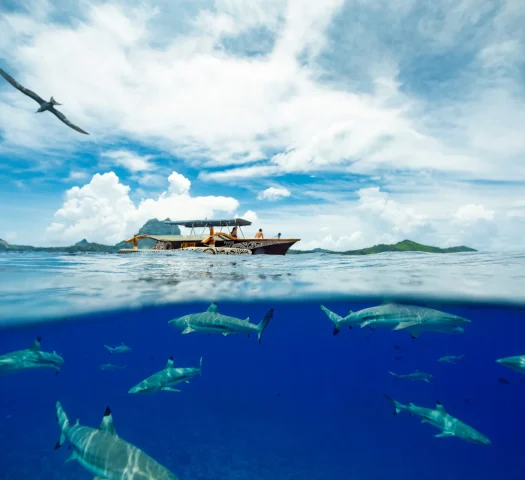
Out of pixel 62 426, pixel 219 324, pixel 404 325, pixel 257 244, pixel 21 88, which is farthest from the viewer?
pixel 257 244

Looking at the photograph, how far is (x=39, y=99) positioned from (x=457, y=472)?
20.3 metres

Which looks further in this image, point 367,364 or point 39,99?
point 367,364

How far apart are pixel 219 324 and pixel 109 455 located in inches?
140

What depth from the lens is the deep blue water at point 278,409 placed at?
13121 mm

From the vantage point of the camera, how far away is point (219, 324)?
8008 mm

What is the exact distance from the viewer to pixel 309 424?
2306 cm

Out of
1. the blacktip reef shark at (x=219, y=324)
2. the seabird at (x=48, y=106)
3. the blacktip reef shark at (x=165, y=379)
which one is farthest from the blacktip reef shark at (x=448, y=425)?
the seabird at (x=48, y=106)

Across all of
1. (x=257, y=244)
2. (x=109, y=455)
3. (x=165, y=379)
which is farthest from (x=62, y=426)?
(x=257, y=244)

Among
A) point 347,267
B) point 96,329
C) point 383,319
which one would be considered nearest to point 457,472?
point 347,267

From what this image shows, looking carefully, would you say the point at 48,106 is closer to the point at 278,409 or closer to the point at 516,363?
the point at 516,363

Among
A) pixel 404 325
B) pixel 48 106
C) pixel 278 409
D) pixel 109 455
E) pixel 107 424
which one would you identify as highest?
pixel 48 106

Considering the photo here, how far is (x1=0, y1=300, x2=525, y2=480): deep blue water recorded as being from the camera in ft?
43.0

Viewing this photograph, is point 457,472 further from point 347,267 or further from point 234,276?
point 234,276

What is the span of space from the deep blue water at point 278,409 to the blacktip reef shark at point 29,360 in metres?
5.35
